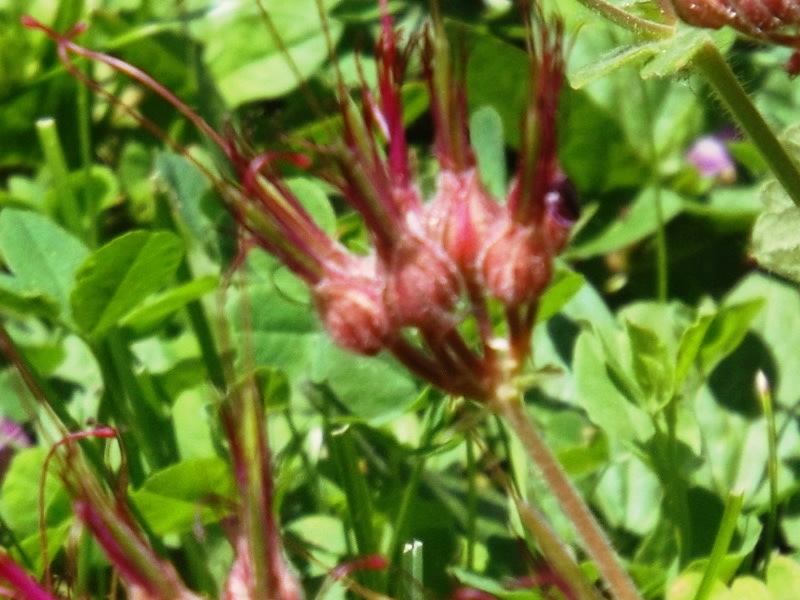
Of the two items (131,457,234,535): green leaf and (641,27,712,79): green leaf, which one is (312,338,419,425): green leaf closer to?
(131,457,234,535): green leaf

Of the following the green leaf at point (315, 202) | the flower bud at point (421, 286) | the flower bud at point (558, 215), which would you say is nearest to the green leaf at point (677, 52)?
the flower bud at point (558, 215)

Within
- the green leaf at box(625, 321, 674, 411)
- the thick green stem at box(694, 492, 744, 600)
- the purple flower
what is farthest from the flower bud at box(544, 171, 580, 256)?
the purple flower

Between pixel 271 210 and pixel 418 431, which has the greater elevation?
pixel 271 210

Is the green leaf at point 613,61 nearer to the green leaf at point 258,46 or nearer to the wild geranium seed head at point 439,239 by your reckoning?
the wild geranium seed head at point 439,239

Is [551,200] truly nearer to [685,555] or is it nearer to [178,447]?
[685,555]

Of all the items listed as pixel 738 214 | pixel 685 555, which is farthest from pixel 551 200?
pixel 738 214
